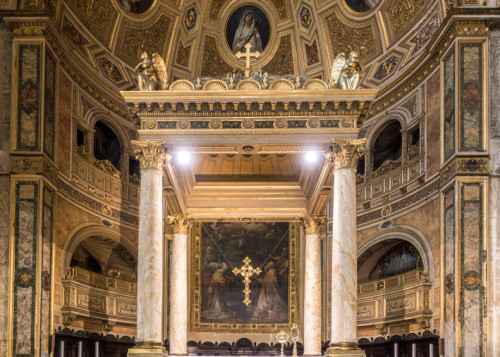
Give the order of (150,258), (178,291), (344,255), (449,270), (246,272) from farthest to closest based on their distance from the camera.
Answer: (246,272), (178,291), (449,270), (344,255), (150,258)

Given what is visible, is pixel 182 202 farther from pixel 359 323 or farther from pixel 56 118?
pixel 359 323

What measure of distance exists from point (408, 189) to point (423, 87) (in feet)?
10.1

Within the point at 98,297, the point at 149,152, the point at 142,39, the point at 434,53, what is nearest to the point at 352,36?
the point at 434,53

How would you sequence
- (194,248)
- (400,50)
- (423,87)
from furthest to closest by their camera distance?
(194,248)
(400,50)
(423,87)

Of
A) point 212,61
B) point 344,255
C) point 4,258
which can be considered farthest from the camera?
point 212,61

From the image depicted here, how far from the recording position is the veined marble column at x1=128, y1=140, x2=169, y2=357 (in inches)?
555

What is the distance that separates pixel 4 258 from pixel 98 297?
420 cm

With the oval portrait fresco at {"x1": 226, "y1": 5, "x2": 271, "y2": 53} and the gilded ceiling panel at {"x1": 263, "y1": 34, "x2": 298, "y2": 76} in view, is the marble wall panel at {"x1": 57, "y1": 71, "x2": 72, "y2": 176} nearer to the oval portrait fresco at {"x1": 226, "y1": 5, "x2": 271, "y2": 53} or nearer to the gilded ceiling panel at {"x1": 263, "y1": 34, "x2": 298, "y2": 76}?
the oval portrait fresco at {"x1": 226, "y1": 5, "x2": 271, "y2": 53}

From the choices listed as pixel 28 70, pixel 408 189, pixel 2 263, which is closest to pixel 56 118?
pixel 28 70

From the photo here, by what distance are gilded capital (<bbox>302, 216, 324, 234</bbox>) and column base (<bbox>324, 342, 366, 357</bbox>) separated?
567 cm

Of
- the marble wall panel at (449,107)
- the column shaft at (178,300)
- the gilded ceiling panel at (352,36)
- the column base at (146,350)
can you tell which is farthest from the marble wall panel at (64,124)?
the marble wall panel at (449,107)

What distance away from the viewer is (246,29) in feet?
84.6

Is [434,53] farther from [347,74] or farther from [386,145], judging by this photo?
[347,74]

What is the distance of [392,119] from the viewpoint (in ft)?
70.7
